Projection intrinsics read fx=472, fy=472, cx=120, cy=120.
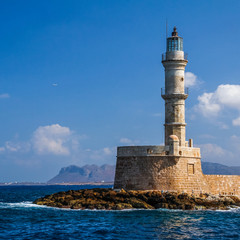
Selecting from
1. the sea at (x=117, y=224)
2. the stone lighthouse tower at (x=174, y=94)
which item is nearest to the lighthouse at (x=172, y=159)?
the stone lighthouse tower at (x=174, y=94)

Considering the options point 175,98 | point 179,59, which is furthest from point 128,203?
point 179,59

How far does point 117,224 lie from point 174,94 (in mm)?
14711

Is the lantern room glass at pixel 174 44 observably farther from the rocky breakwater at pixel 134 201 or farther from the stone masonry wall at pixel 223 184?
the rocky breakwater at pixel 134 201

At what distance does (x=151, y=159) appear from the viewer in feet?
121

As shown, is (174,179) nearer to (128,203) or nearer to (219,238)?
(128,203)

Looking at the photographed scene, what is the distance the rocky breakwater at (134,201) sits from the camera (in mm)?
34188

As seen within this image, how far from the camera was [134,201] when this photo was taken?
3434 cm

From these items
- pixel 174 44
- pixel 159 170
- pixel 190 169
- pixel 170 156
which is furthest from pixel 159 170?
pixel 174 44

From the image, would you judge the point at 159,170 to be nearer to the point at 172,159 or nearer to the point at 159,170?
the point at 159,170

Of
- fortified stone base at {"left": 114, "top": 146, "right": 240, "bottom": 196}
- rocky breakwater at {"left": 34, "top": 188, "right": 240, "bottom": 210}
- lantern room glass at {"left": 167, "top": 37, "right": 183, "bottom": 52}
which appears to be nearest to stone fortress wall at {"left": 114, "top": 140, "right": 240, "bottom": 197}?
fortified stone base at {"left": 114, "top": 146, "right": 240, "bottom": 196}

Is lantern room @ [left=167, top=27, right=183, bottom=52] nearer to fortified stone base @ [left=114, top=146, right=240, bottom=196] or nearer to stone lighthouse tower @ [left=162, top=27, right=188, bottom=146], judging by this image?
stone lighthouse tower @ [left=162, top=27, right=188, bottom=146]

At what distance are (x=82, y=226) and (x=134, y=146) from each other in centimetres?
1158

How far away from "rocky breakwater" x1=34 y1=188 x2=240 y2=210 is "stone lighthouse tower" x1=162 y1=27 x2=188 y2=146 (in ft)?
17.3

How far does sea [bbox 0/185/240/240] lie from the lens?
80.7 ft
